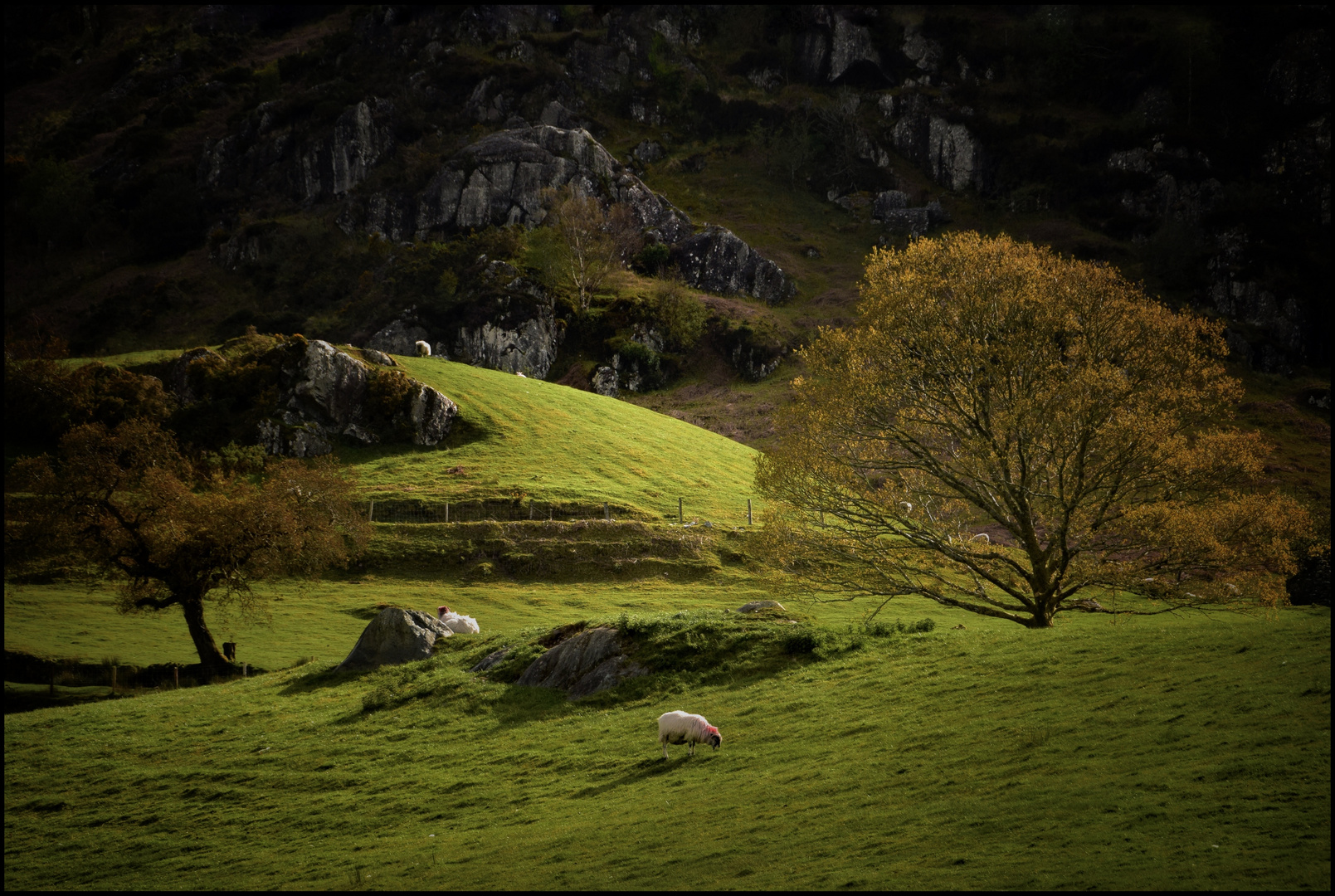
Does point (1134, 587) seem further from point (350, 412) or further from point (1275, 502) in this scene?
point (350, 412)

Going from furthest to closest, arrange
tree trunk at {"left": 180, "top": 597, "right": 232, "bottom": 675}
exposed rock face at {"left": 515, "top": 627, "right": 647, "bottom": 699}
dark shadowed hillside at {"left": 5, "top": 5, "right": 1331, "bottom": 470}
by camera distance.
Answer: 1. dark shadowed hillside at {"left": 5, "top": 5, "right": 1331, "bottom": 470}
2. tree trunk at {"left": 180, "top": 597, "right": 232, "bottom": 675}
3. exposed rock face at {"left": 515, "top": 627, "right": 647, "bottom": 699}

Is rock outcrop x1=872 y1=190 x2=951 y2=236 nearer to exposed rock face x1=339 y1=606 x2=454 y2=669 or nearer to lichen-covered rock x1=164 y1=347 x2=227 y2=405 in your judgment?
lichen-covered rock x1=164 y1=347 x2=227 y2=405

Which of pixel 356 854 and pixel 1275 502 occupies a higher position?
pixel 1275 502

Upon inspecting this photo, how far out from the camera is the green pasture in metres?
11.3

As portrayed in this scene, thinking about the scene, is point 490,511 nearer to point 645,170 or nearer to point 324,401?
point 324,401

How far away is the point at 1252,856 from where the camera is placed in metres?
9.65

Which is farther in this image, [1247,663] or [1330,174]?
[1330,174]

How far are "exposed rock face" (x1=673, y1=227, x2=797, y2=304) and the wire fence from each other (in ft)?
236

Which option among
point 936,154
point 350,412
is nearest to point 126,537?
point 350,412

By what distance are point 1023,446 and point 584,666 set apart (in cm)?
1570

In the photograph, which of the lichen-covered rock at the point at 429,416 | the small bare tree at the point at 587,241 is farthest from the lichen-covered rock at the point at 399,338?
the lichen-covered rock at the point at 429,416

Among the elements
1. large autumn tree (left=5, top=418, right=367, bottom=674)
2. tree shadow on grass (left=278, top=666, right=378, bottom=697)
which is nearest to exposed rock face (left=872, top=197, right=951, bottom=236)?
large autumn tree (left=5, top=418, right=367, bottom=674)

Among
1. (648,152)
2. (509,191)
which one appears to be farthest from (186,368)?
(648,152)

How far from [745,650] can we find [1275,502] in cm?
1639
